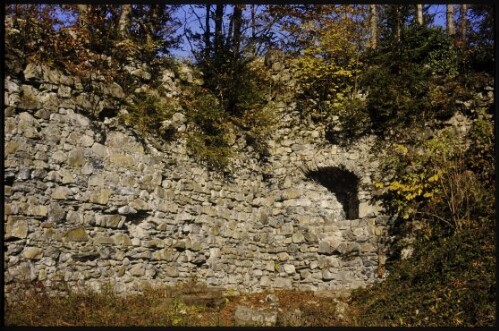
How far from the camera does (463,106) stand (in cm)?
1070

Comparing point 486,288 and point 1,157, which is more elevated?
point 1,157

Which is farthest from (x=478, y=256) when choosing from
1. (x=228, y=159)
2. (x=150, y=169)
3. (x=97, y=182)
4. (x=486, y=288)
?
(x=97, y=182)

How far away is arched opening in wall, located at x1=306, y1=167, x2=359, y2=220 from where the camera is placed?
37.8ft

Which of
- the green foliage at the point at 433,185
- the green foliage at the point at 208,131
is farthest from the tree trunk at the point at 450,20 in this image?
the green foliage at the point at 208,131

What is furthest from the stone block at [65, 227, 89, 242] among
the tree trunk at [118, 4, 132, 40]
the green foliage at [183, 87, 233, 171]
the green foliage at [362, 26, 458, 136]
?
the green foliage at [362, 26, 458, 136]

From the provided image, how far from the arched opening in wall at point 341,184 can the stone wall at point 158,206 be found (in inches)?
5.1

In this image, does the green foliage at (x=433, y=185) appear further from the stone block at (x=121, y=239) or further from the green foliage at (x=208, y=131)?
the stone block at (x=121, y=239)

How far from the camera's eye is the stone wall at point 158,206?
755 centimetres

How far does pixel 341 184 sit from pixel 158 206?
4612mm

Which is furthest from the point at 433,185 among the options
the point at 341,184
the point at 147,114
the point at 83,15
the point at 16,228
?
the point at 16,228
